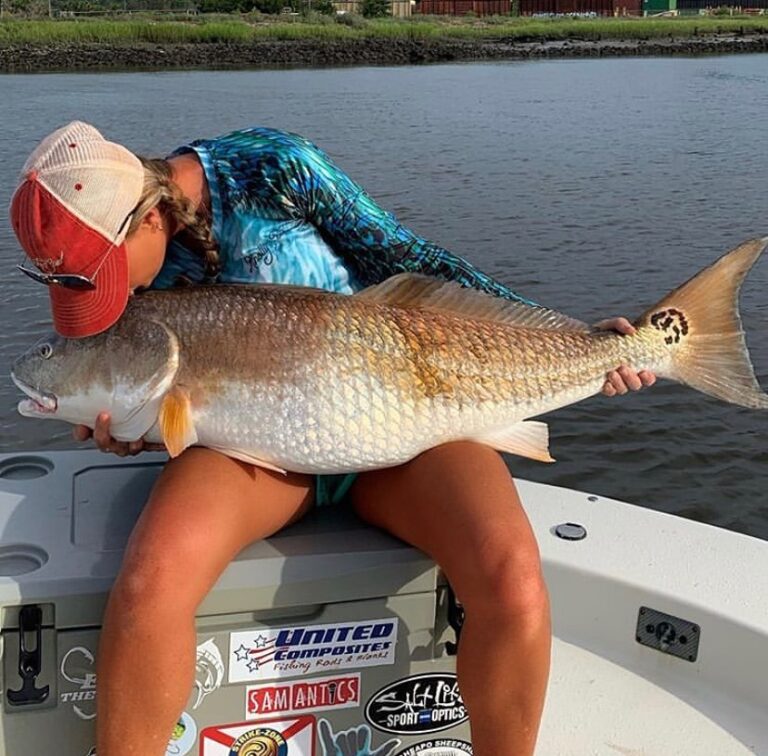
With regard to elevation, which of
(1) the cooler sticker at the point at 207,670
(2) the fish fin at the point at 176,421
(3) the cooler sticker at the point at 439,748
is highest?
(2) the fish fin at the point at 176,421

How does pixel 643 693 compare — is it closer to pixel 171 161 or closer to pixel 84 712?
pixel 84 712

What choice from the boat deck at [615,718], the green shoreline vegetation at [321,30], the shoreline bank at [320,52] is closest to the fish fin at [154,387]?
the boat deck at [615,718]

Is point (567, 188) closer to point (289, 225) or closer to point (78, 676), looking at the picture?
point (289, 225)

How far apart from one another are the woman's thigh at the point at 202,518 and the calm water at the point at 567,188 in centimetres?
435

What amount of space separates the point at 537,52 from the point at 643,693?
5186cm

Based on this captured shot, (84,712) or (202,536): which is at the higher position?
(202,536)

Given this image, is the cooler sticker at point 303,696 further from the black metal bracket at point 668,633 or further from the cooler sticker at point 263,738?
the black metal bracket at point 668,633

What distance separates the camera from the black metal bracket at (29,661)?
2170mm

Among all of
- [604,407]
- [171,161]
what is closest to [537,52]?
[604,407]

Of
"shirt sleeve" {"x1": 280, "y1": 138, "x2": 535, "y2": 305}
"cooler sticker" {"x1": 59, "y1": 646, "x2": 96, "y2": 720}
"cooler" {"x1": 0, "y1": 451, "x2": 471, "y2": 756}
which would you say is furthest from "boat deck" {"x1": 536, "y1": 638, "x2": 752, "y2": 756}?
"cooler sticker" {"x1": 59, "y1": 646, "x2": 96, "y2": 720}

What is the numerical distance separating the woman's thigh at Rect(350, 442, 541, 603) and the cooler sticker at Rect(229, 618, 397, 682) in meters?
0.24

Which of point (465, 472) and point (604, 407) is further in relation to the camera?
point (604, 407)

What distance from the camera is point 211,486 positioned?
2307mm

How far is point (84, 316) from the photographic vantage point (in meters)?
2.33
